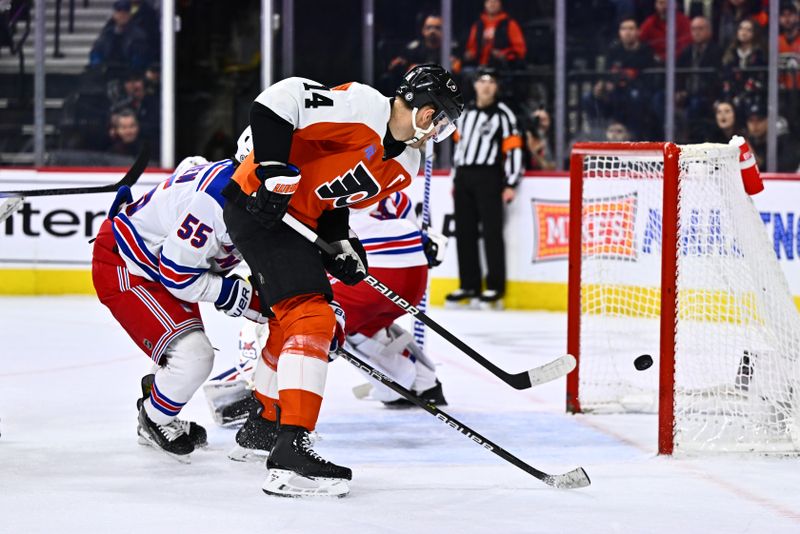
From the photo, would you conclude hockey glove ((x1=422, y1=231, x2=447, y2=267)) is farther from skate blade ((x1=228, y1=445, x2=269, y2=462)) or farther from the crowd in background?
the crowd in background

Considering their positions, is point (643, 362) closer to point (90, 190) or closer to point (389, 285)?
Answer: point (389, 285)

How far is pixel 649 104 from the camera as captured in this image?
7.12 metres

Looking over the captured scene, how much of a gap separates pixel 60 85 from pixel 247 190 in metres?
4.86

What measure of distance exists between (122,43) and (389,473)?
5.01 meters

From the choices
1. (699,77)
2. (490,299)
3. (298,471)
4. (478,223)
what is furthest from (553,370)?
(699,77)

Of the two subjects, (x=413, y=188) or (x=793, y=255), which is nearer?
(x=793, y=255)

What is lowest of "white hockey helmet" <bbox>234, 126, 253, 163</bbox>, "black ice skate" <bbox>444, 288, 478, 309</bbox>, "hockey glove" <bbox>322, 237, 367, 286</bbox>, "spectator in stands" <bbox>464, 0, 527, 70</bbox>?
"black ice skate" <bbox>444, 288, 478, 309</bbox>

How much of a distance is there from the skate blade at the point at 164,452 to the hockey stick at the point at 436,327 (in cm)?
62

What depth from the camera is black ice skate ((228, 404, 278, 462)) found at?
3234 mm

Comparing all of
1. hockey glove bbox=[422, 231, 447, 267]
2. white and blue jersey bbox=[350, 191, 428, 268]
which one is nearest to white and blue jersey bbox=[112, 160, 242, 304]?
white and blue jersey bbox=[350, 191, 428, 268]

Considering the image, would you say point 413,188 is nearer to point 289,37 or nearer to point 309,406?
point 289,37

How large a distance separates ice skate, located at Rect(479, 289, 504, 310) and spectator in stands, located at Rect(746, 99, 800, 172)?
4.84 ft

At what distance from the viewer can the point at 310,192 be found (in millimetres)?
2984

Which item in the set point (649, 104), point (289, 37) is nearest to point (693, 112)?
point (649, 104)
